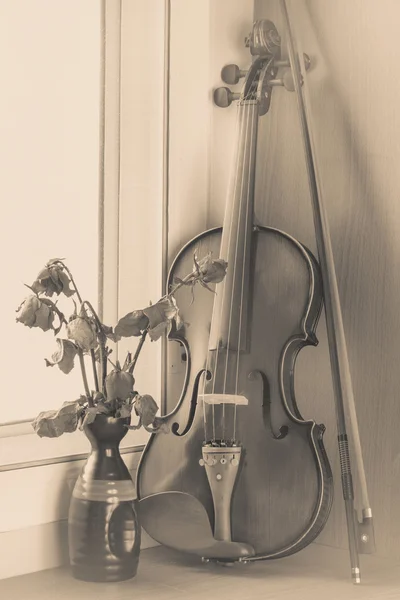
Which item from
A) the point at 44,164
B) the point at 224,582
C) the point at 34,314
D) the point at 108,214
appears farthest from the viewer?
the point at 108,214

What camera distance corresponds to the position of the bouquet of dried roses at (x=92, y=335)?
5.17 ft

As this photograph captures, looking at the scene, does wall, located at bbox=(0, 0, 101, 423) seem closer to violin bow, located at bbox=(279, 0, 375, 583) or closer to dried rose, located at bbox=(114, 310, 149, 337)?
dried rose, located at bbox=(114, 310, 149, 337)

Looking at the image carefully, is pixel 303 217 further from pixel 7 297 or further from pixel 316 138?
pixel 7 297

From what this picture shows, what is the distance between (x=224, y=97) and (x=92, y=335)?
2.12 feet

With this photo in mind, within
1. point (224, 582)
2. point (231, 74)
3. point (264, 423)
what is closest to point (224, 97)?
point (231, 74)

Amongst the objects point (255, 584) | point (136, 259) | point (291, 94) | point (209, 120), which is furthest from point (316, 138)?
point (255, 584)

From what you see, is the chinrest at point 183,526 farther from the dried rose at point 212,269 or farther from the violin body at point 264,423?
the dried rose at point 212,269

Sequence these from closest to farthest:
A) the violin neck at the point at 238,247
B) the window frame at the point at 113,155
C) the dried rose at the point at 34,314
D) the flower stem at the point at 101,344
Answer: the dried rose at the point at 34,314 < the flower stem at the point at 101,344 < the violin neck at the point at 238,247 < the window frame at the point at 113,155

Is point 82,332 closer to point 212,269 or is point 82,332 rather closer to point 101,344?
point 101,344

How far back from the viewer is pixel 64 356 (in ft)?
5.23

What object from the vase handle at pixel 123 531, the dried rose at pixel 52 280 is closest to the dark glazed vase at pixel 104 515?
the vase handle at pixel 123 531

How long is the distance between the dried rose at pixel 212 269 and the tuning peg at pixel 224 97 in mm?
429

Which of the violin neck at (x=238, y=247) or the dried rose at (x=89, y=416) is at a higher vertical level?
the violin neck at (x=238, y=247)

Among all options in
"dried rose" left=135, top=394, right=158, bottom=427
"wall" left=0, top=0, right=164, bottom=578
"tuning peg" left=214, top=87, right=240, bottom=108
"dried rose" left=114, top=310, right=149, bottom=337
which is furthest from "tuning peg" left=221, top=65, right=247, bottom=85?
"dried rose" left=135, top=394, right=158, bottom=427
